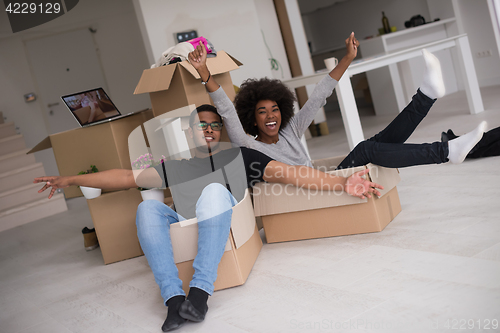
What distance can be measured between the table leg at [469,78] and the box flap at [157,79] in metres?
2.94

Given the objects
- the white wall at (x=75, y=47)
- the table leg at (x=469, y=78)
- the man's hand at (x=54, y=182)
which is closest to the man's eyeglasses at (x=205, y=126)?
the man's hand at (x=54, y=182)

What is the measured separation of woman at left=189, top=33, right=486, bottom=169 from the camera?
182 centimetres

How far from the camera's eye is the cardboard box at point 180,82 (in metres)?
2.22

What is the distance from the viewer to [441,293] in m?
1.28

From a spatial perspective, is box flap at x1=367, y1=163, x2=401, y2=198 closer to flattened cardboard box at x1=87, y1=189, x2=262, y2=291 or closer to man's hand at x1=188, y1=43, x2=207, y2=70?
flattened cardboard box at x1=87, y1=189, x2=262, y2=291

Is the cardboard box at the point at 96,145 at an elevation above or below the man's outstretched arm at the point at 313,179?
above

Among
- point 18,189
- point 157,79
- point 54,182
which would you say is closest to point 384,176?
point 157,79

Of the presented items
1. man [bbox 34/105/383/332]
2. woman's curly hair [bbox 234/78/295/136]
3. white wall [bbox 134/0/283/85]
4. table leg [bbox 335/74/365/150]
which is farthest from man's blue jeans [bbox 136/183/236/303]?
white wall [bbox 134/0/283/85]

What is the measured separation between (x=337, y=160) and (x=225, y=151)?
67 cm

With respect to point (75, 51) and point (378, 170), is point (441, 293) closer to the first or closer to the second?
point (378, 170)

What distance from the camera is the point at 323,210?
1.94 metres

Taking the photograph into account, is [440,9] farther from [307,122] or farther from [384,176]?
[384,176]

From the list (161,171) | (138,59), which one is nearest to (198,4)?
(138,59)

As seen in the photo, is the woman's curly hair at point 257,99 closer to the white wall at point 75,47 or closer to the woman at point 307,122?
the woman at point 307,122
